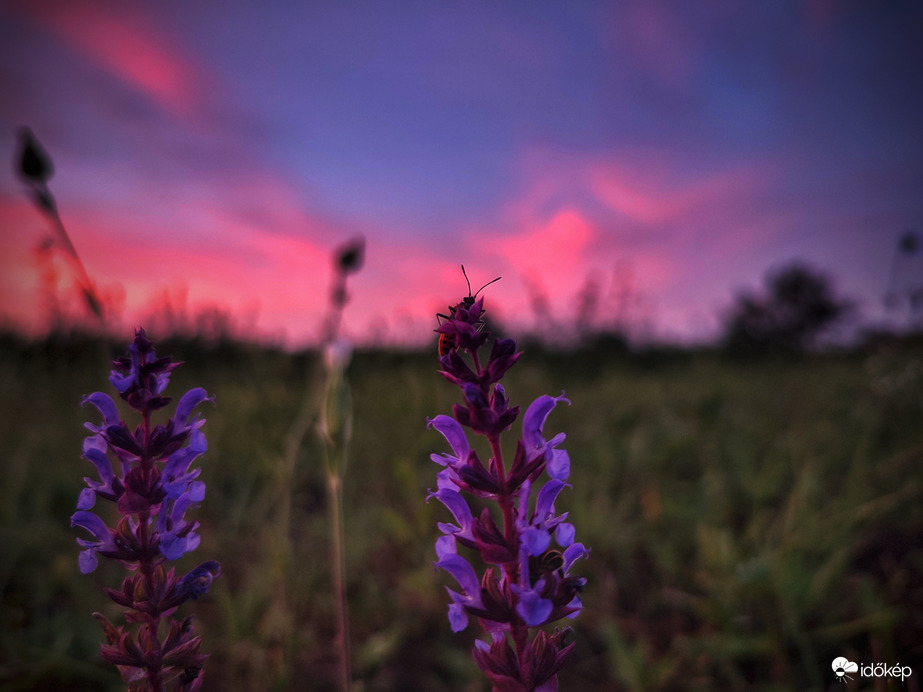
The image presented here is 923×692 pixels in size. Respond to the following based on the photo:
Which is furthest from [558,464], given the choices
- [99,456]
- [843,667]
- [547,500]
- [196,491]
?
[843,667]

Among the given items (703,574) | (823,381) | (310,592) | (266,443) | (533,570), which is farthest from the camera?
(823,381)

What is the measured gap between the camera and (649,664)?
179cm

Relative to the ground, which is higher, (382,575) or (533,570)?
(533,570)

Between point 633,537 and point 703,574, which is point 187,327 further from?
point 703,574

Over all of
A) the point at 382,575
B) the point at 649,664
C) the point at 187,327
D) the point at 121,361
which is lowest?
the point at 649,664

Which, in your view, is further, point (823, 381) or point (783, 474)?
point (823, 381)

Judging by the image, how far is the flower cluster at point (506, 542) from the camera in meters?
0.64

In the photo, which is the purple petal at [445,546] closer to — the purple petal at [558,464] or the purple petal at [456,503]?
the purple petal at [456,503]

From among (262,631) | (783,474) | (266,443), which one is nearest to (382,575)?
(262,631)

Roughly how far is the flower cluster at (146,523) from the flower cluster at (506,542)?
0.35 meters

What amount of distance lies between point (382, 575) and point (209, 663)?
2.46 ft

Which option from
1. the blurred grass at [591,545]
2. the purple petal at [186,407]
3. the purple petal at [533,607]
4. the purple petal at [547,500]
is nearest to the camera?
the purple petal at [533,607]

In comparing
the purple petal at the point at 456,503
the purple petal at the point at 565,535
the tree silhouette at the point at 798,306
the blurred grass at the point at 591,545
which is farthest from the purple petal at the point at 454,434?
the tree silhouette at the point at 798,306

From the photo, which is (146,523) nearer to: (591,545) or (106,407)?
(106,407)
